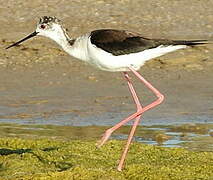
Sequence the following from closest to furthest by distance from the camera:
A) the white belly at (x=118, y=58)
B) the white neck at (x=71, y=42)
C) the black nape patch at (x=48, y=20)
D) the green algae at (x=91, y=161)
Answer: the green algae at (x=91, y=161) < the white belly at (x=118, y=58) < the white neck at (x=71, y=42) < the black nape patch at (x=48, y=20)

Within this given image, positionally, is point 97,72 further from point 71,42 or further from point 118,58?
point 118,58

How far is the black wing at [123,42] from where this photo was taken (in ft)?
25.9

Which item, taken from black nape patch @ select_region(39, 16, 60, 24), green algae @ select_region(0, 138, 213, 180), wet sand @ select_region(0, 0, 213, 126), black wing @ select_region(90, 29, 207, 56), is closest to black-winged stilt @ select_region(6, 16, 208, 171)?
black wing @ select_region(90, 29, 207, 56)

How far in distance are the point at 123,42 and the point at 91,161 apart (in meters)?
1.32

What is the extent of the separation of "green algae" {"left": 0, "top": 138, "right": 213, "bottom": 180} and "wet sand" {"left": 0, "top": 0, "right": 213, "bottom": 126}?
2263mm

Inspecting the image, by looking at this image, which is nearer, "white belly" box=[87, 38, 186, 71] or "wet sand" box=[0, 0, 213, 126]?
"white belly" box=[87, 38, 186, 71]

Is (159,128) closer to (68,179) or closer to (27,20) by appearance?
(68,179)

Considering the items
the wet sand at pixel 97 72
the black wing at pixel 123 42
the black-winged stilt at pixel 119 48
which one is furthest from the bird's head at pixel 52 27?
the wet sand at pixel 97 72

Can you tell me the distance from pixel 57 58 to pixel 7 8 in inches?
122

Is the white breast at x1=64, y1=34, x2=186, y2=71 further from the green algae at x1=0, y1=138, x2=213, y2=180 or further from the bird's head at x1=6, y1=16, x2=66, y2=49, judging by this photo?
the green algae at x1=0, y1=138, x2=213, y2=180

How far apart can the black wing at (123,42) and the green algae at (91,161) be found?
1.14 metres

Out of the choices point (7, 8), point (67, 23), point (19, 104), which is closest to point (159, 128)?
point (19, 104)

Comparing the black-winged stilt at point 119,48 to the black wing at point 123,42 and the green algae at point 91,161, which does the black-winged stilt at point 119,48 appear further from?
the green algae at point 91,161

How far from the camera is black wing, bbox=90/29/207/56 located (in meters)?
7.90
